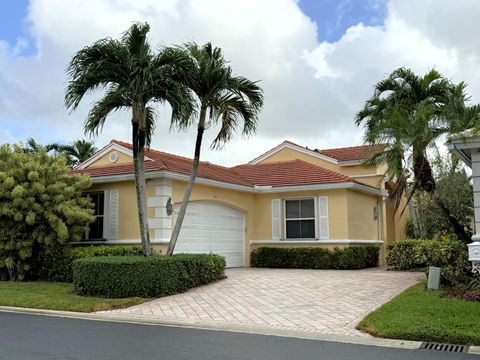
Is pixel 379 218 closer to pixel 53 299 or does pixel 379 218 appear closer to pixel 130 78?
pixel 130 78

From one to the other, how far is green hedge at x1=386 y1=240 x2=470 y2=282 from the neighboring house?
1265 millimetres

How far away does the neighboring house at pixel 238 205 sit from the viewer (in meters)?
16.9

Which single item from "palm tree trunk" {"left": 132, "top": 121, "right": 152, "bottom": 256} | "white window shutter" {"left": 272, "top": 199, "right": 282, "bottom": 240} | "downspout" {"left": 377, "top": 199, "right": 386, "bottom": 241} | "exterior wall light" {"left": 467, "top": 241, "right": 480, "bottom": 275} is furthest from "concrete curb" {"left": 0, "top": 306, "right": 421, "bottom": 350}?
"downspout" {"left": 377, "top": 199, "right": 386, "bottom": 241}

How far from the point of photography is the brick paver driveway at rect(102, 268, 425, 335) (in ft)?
31.0

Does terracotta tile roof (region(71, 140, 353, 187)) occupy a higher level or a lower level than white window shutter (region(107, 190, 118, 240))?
higher

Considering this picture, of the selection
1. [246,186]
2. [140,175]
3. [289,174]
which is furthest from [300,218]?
[140,175]

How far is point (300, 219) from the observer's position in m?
20.3

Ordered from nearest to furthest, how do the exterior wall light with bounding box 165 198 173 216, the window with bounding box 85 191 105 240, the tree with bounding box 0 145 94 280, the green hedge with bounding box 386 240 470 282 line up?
the green hedge with bounding box 386 240 470 282
the tree with bounding box 0 145 94 280
the exterior wall light with bounding box 165 198 173 216
the window with bounding box 85 191 105 240

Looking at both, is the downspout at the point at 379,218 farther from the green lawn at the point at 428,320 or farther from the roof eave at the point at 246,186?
the green lawn at the point at 428,320

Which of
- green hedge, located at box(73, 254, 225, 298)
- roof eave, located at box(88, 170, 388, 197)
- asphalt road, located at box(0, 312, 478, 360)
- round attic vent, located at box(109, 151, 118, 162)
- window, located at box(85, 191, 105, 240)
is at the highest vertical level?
round attic vent, located at box(109, 151, 118, 162)

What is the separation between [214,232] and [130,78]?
7.55m

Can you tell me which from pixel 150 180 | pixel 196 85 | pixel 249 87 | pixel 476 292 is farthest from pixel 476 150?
pixel 150 180

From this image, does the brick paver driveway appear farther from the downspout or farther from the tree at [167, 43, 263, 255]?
the downspout

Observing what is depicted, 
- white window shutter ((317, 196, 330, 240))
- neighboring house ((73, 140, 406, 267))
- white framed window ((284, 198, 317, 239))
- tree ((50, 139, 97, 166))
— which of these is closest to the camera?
neighboring house ((73, 140, 406, 267))
